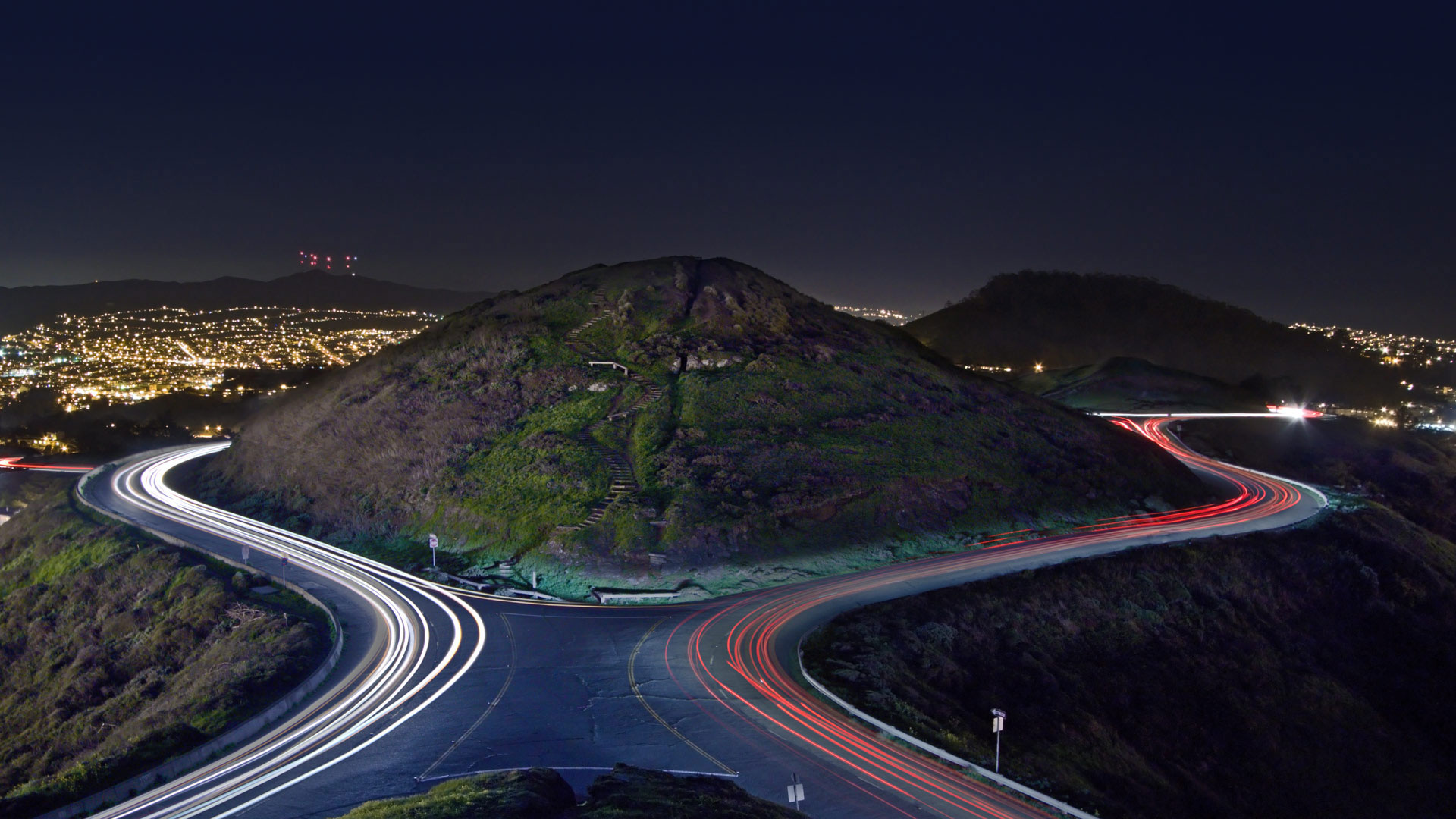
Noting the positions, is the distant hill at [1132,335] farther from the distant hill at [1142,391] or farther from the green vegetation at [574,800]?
the green vegetation at [574,800]

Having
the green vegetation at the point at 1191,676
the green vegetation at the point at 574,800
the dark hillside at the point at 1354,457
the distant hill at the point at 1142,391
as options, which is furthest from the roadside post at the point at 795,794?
the distant hill at the point at 1142,391

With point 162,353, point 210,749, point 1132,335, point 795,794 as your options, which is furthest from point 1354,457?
point 162,353

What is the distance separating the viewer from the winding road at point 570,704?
54.5 ft

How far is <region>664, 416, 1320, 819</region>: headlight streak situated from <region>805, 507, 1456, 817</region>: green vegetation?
4.42ft

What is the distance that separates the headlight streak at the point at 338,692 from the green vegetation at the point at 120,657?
153cm

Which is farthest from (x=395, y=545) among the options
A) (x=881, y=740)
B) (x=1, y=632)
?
(x=881, y=740)

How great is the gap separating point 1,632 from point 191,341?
568ft

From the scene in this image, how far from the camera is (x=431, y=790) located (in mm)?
15523

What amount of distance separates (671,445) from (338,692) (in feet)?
72.0

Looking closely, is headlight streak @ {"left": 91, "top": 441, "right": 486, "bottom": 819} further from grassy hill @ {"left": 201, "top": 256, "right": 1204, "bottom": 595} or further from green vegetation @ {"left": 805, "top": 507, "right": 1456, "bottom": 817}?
green vegetation @ {"left": 805, "top": 507, "right": 1456, "bottom": 817}

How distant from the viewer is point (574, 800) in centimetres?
1543

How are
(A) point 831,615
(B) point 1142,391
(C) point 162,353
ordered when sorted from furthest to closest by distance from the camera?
(C) point 162,353, (B) point 1142,391, (A) point 831,615

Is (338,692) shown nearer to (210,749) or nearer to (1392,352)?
(210,749)

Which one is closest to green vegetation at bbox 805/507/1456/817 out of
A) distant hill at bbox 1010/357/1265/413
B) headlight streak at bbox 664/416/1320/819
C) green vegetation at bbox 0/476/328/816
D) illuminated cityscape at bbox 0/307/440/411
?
headlight streak at bbox 664/416/1320/819
